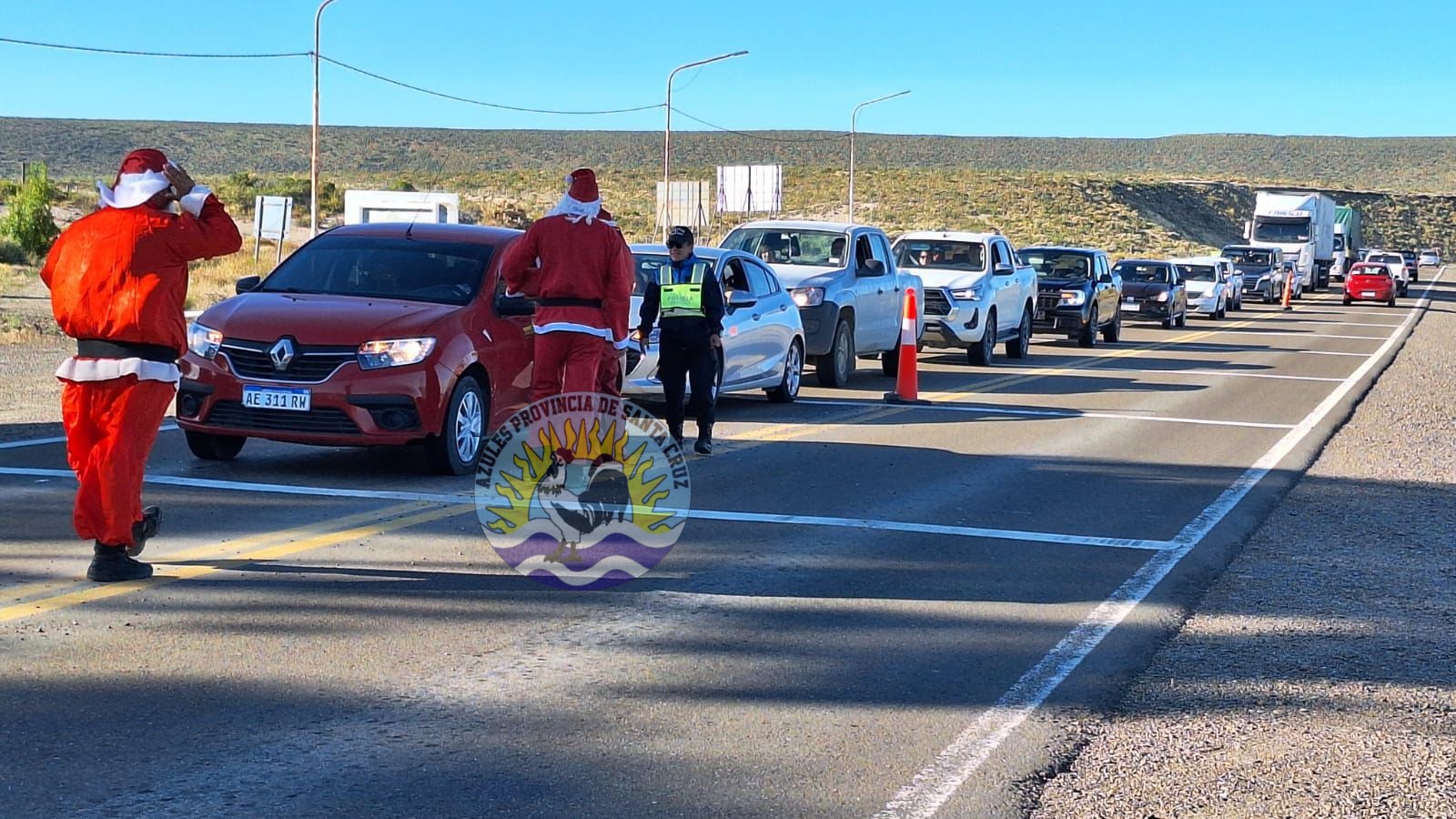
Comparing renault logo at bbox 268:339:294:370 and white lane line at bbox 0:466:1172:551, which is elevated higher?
renault logo at bbox 268:339:294:370

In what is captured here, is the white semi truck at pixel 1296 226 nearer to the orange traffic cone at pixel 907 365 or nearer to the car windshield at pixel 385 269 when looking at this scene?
the orange traffic cone at pixel 907 365

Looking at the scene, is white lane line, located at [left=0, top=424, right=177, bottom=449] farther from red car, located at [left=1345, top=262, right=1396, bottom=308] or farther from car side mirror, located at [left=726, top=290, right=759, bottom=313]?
red car, located at [left=1345, top=262, right=1396, bottom=308]

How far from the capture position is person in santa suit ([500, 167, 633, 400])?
32.8 feet

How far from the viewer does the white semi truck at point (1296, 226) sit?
59.5 m

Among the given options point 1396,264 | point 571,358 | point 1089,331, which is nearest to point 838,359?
point 571,358

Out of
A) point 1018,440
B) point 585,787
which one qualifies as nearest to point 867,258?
point 1018,440

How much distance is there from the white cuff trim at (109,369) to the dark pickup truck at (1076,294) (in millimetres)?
22485

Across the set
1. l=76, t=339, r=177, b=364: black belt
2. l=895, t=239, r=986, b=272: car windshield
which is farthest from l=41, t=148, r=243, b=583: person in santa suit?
l=895, t=239, r=986, b=272: car windshield

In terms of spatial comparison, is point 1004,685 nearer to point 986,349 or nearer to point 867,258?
point 867,258

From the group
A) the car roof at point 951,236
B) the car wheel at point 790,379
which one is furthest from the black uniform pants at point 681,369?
the car roof at point 951,236

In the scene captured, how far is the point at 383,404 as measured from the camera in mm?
10805

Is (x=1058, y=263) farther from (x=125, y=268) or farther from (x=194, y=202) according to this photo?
(x=125, y=268)

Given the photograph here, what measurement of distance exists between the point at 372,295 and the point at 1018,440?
5632 millimetres
